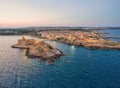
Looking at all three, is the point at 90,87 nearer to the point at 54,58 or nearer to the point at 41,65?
the point at 41,65

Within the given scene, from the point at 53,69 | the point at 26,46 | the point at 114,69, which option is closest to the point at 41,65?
the point at 53,69

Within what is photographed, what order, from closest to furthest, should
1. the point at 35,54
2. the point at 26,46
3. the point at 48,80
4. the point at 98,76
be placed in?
the point at 48,80
the point at 98,76
the point at 35,54
the point at 26,46

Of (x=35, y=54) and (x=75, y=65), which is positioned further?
(x=35, y=54)

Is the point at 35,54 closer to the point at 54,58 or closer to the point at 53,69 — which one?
the point at 54,58

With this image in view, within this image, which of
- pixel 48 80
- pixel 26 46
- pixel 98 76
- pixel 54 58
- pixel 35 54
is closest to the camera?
pixel 48 80

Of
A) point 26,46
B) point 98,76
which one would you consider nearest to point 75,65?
point 98,76

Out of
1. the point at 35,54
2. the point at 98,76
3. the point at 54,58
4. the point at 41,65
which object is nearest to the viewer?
the point at 98,76

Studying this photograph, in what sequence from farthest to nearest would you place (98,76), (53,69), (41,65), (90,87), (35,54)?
(35,54) → (41,65) → (53,69) → (98,76) → (90,87)

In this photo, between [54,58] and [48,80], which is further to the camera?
[54,58]
